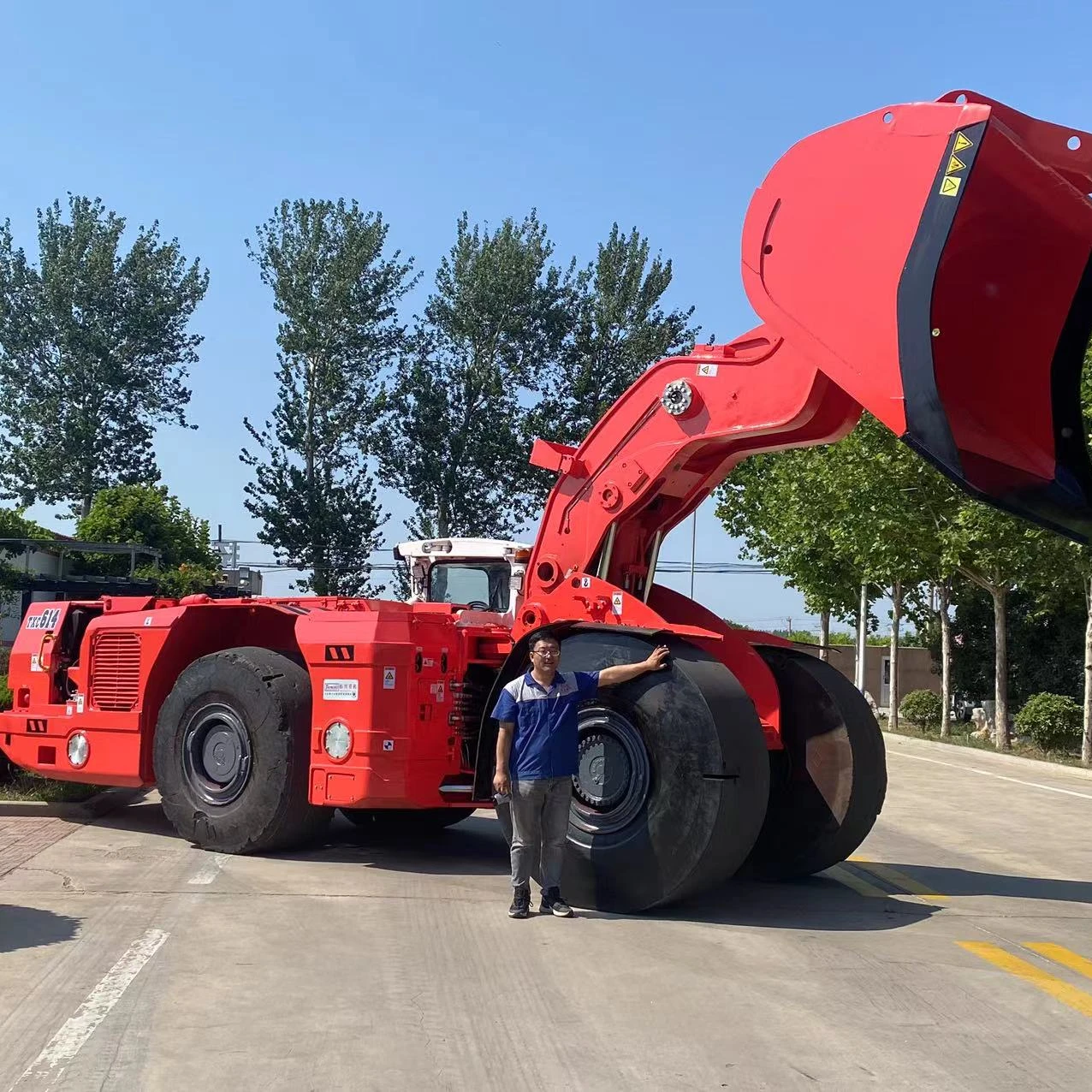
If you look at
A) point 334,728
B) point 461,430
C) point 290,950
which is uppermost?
point 461,430

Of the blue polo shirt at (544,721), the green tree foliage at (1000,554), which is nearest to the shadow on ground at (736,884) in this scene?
the blue polo shirt at (544,721)

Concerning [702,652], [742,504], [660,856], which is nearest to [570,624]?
[702,652]

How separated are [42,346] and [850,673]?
1358 inches

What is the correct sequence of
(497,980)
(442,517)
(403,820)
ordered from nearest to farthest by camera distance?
(497,980)
(403,820)
(442,517)

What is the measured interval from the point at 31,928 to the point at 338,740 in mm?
2621

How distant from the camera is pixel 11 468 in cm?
5066

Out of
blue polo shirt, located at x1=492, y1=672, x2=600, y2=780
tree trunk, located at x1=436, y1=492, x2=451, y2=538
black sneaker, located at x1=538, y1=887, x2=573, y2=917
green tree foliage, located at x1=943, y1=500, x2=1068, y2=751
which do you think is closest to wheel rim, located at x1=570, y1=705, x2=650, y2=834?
blue polo shirt, located at x1=492, y1=672, x2=600, y2=780

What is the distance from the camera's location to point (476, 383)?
169ft

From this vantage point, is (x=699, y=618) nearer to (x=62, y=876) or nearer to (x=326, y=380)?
(x=62, y=876)

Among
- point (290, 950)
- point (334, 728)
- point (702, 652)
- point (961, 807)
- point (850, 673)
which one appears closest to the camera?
point (290, 950)

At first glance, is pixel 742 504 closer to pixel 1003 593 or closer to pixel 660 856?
pixel 1003 593

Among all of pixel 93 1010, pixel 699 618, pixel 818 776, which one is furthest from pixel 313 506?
pixel 93 1010

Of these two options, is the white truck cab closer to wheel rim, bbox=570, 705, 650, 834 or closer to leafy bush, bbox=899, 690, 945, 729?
wheel rim, bbox=570, 705, 650, 834

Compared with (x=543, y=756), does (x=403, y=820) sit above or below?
below
